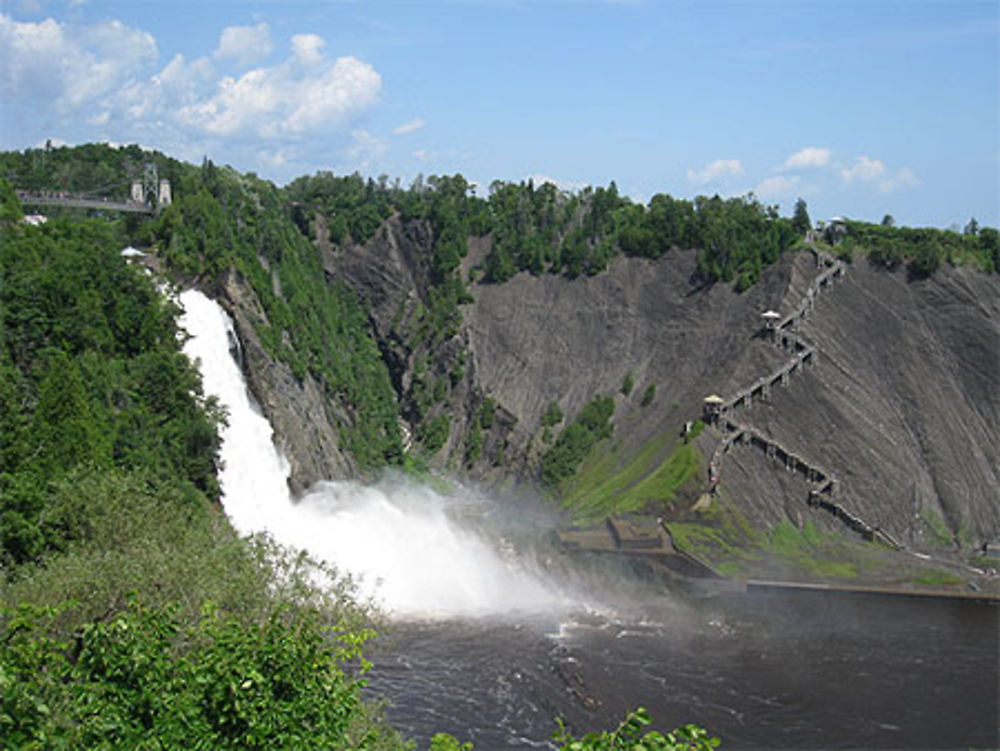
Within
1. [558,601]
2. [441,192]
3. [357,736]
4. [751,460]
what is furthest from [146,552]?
[441,192]

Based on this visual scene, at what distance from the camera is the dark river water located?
139ft

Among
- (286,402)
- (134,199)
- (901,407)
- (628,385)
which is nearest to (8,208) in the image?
(134,199)

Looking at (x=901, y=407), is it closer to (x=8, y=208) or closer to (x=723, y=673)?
(x=723, y=673)

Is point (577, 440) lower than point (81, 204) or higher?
lower

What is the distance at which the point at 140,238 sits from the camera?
235 ft

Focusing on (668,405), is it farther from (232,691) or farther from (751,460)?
(232,691)

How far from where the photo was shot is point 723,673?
48.3 m

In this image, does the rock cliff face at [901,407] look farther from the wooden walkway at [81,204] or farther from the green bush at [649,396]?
the wooden walkway at [81,204]

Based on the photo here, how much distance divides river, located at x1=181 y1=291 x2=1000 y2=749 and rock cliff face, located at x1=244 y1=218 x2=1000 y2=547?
6.11 m

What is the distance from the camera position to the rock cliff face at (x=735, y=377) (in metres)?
73.4

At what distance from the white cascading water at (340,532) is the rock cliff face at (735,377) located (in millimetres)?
3670

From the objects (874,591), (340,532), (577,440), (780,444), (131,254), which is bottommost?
(874,591)

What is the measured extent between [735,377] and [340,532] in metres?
34.3

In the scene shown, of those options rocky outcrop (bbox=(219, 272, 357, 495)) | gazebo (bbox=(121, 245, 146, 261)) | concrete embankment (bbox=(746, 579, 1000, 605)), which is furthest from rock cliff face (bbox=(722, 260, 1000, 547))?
gazebo (bbox=(121, 245, 146, 261))
